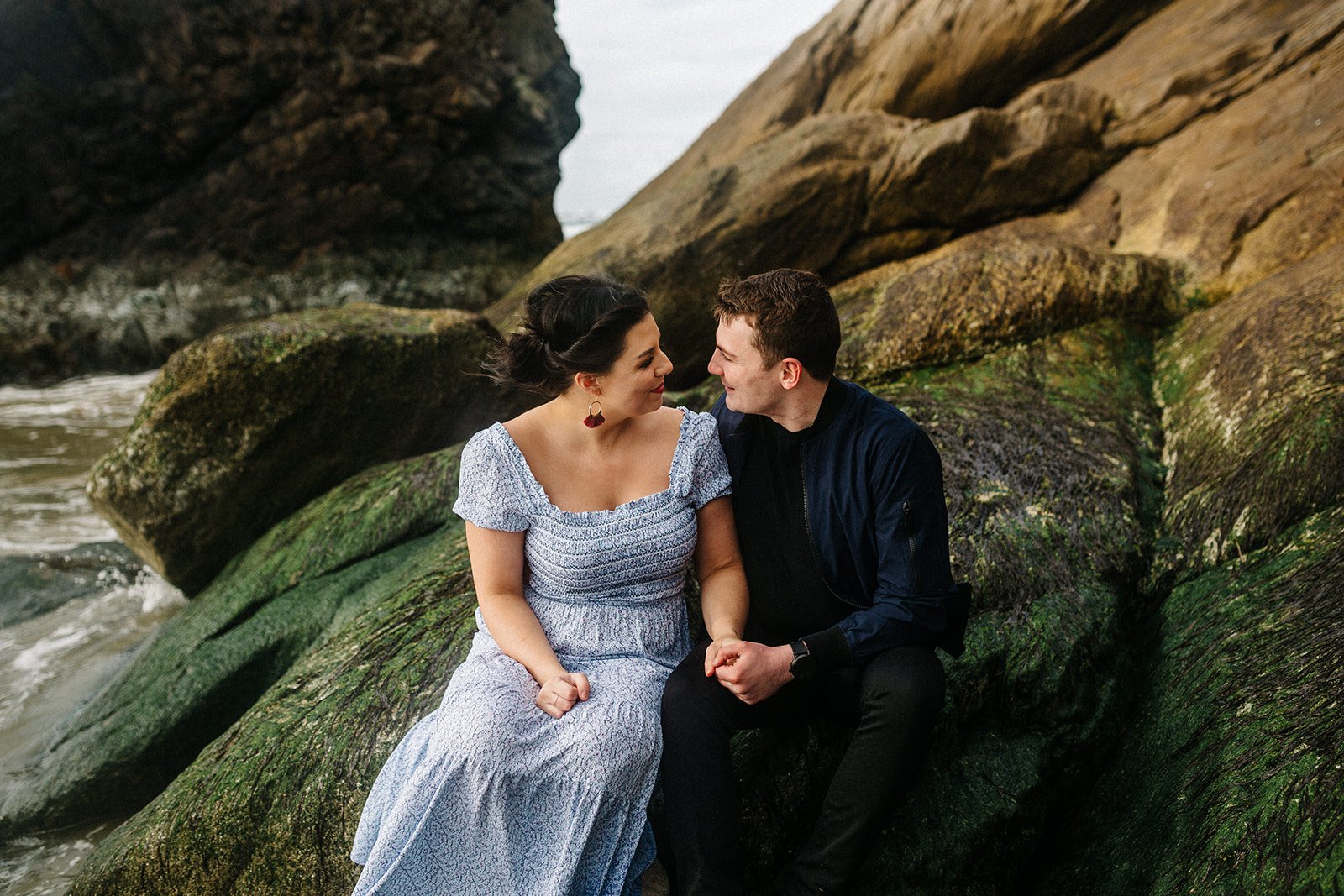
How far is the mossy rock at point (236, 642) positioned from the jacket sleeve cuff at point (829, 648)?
8.18 ft

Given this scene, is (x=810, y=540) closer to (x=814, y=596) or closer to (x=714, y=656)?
(x=814, y=596)

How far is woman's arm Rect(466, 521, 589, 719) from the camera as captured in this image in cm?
315

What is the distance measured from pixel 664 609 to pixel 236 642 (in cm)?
327

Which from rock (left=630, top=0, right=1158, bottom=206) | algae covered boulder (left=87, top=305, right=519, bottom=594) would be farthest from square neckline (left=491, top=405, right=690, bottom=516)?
rock (left=630, top=0, right=1158, bottom=206)

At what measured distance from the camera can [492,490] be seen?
327cm

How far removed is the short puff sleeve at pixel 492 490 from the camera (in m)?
3.26

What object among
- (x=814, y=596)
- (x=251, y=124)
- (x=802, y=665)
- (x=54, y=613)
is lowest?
(x=802, y=665)

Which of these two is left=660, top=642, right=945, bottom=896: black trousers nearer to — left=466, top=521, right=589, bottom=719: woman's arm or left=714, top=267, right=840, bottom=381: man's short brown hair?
left=466, top=521, right=589, bottom=719: woman's arm

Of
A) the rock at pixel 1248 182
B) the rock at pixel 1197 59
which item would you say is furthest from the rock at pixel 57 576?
the rock at pixel 1197 59

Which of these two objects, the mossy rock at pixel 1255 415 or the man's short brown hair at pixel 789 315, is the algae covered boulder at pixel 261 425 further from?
the mossy rock at pixel 1255 415

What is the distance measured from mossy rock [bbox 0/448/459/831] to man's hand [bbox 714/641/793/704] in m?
2.35

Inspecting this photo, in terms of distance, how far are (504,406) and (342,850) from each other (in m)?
3.86

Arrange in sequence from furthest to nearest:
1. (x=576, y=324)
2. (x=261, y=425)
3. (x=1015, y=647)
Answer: (x=261, y=425) < (x=1015, y=647) < (x=576, y=324)

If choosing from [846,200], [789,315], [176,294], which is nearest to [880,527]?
[789,315]
